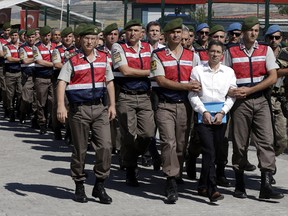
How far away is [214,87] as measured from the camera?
980 cm

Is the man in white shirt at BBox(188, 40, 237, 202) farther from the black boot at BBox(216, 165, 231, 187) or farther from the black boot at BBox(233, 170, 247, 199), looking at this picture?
the black boot at BBox(216, 165, 231, 187)

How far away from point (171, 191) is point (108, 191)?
3.15 feet

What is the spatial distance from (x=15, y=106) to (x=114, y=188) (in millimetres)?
10866

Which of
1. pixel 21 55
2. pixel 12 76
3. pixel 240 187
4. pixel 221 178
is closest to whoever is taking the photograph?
pixel 240 187

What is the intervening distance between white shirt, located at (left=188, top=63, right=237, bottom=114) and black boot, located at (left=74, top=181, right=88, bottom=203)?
4.88 feet

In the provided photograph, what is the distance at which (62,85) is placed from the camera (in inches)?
383

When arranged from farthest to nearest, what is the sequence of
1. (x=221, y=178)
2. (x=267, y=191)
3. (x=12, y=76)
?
(x=12, y=76), (x=221, y=178), (x=267, y=191)

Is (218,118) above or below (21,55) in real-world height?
below

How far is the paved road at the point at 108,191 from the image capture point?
9266mm

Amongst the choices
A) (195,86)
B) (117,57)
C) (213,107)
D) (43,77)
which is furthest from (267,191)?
(43,77)

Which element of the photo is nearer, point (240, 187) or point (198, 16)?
point (240, 187)

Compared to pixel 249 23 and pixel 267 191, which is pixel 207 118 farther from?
pixel 249 23

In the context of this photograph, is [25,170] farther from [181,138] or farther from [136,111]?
[181,138]

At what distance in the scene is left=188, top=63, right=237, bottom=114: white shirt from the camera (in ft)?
32.1
